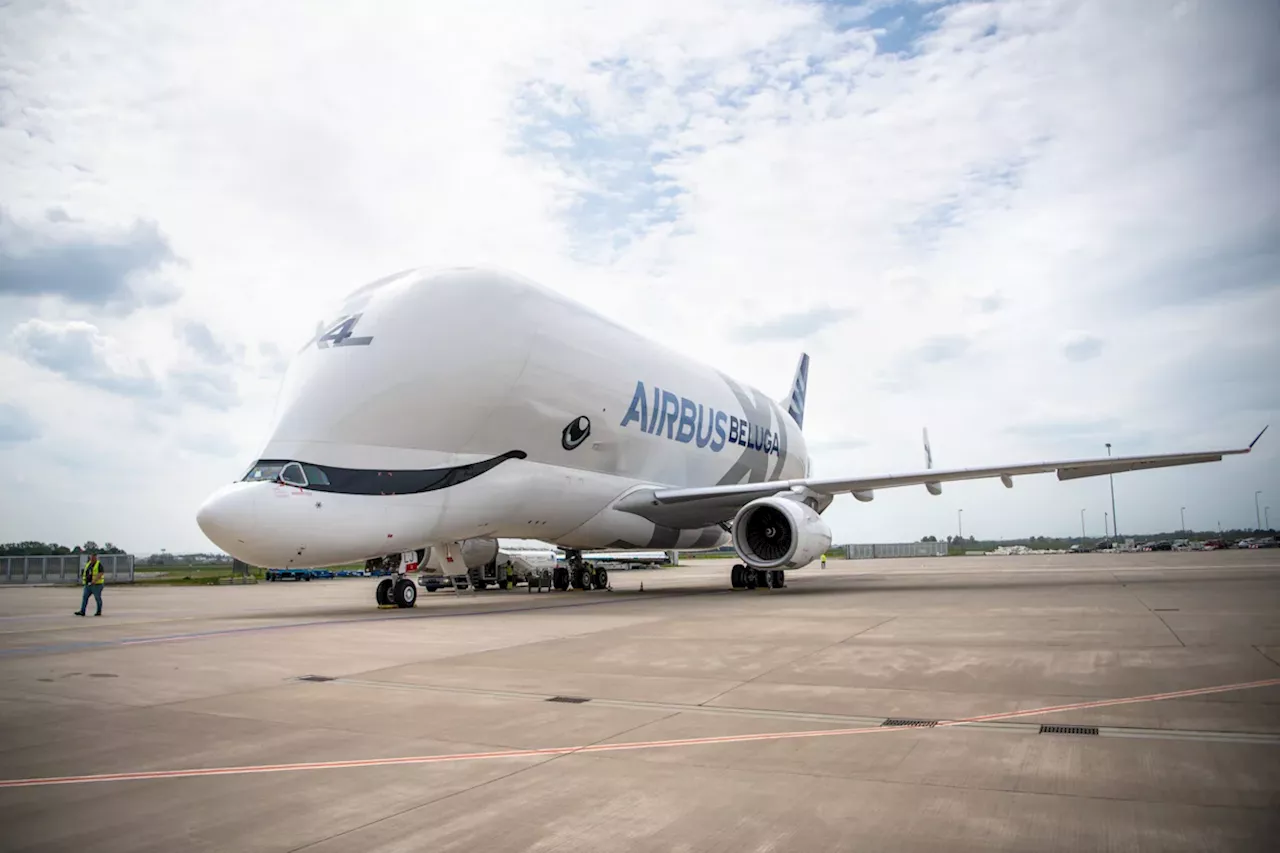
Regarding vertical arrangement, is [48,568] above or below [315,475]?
below

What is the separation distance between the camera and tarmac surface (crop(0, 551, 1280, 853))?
3.43m

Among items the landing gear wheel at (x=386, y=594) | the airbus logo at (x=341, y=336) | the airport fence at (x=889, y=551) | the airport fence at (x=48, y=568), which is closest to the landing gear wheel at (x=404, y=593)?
the landing gear wheel at (x=386, y=594)

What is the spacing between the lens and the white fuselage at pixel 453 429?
13.9 meters

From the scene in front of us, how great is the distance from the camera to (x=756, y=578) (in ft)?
68.2

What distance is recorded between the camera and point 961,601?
1455cm

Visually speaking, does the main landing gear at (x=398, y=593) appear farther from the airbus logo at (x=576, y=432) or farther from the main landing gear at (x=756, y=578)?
the main landing gear at (x=756, y=578)

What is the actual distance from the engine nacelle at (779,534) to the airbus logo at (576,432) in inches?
152

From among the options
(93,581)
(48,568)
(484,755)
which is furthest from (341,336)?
(48,568)

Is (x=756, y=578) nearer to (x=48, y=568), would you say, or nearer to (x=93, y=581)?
(x=93, y=581)

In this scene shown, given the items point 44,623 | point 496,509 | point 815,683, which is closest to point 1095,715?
point 815,683

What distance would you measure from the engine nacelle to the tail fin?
15.8 meters

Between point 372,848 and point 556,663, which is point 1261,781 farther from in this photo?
point 556,663

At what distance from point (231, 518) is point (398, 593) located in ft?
13.2

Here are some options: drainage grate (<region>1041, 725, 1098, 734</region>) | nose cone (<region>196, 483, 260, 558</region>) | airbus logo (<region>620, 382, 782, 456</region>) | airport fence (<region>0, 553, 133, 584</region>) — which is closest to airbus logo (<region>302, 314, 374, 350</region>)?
nose cone (<region>196, 483, 260, 558</region>)
